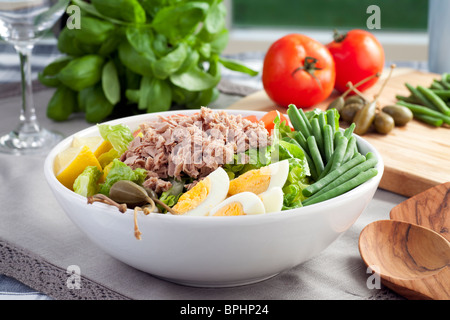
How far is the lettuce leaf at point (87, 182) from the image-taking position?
4.64 ft

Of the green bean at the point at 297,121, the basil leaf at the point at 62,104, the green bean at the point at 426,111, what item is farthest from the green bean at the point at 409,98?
the basil leaf at the point at 62,104

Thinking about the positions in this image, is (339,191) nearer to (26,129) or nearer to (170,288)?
(170,288)

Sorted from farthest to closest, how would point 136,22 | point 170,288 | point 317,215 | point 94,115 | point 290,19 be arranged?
1. point 290,19
2. point 94,115
3. point 136,22
4. point 170,288
5. point 317,215

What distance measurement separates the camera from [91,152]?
61.4 inches

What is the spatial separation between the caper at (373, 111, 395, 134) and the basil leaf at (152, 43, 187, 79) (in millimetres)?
877

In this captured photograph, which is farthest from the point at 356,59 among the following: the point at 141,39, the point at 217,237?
the point at 217,237

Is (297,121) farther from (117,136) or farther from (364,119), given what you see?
(364,119)

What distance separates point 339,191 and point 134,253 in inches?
20.5

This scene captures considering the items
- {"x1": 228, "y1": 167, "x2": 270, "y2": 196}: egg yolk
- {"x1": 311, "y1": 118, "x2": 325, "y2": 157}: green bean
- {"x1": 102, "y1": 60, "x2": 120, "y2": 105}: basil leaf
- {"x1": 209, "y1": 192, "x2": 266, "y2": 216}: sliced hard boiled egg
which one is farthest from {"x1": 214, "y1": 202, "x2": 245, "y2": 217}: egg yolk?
{"x1": 102, "y1": 60, "x2": 120, "y2": 105}: basil leaf

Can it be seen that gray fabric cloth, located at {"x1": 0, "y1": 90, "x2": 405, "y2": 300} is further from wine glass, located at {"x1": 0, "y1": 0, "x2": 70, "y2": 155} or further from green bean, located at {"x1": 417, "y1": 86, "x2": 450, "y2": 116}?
green bean, located at {"x1": 417, "y1": 86, "x2": 450, "y2": 116}

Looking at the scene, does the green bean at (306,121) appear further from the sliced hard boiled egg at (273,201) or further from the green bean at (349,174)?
the sliced hard boiled egg at (273,201)

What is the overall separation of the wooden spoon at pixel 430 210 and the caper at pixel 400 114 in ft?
2.40

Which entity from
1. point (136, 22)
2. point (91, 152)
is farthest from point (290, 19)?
point (91, 152)

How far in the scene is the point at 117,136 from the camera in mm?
1629
